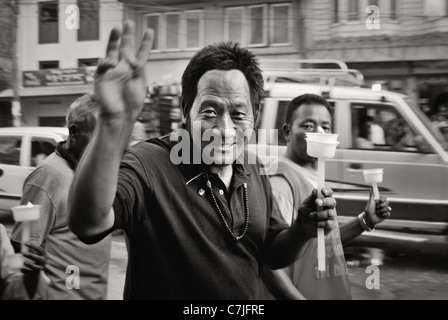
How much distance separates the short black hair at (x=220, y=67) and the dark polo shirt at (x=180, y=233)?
150 mm

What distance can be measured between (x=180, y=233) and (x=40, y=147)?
0.90 m

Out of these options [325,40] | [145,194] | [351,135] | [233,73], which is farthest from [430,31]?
[145,194]

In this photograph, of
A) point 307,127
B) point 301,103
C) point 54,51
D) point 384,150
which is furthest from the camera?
point 384,150

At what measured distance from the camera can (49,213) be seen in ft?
5.12

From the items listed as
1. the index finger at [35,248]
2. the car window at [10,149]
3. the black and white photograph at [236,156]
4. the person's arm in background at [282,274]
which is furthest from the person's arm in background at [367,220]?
the car window at [10,149]

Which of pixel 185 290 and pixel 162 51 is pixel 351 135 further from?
pixel 185 290

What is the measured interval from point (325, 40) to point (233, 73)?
0.70 metres

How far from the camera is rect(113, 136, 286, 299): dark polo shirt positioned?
1.13 m

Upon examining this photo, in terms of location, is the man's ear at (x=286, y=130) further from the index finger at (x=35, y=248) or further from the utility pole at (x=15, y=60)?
the utility pole at (x=15, y=60)

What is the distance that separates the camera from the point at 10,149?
1817 millimetres

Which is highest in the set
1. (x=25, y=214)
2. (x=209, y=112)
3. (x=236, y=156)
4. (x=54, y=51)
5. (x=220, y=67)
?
(x=54, y=51)

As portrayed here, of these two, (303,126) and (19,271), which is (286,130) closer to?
(303,126)

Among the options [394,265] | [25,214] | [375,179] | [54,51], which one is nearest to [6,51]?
[54,51]

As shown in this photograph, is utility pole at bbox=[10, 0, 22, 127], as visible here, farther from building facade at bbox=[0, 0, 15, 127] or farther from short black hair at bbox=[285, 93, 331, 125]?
short black hair at bbox=[285, 93, 331, 125]
